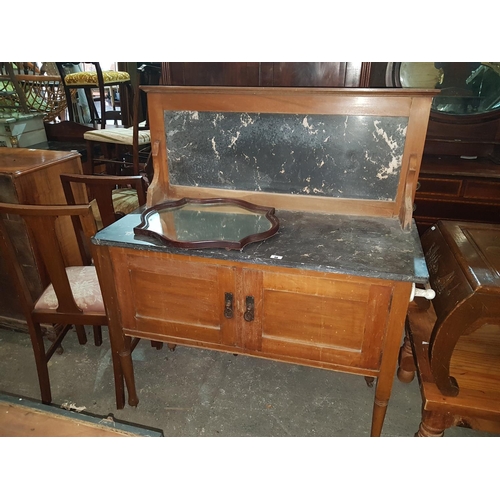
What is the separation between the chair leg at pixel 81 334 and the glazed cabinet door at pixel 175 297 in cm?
83

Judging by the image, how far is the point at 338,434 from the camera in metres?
1.77

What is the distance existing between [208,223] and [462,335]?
116 centimetres

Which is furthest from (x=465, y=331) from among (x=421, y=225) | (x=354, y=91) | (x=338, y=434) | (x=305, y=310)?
(x=421, y=225)

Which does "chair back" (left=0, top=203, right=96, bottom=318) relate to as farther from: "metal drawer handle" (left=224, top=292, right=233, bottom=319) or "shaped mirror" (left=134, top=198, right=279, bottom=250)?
"metal drawer handle" (left=224, top=292, right=233, bottom=319)

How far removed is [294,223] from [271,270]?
37cm

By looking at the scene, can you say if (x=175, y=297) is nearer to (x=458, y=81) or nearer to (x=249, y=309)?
(x=249, y=309)

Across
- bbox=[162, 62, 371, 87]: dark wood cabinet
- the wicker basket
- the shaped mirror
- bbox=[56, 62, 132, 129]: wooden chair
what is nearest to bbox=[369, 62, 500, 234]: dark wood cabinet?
bbox=[162, 62, 371, 87]: dark wood cabinet

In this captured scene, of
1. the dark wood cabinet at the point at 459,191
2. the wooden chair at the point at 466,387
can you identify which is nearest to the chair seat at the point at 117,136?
the dark wood cabinet at the point at 459,191

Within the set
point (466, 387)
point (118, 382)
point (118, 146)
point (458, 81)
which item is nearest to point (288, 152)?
point (466, 387)

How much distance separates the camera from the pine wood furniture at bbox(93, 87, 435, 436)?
1.32 m

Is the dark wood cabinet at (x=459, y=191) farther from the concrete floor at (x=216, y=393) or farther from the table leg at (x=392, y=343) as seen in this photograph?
the table leg at (x=392, y=343)

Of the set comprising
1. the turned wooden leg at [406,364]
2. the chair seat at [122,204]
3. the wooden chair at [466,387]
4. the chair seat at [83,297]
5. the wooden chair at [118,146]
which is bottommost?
the turned wooden leg at [406,364]

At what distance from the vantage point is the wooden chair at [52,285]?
150 centimetres

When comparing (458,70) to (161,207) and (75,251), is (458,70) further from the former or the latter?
(75,251)
